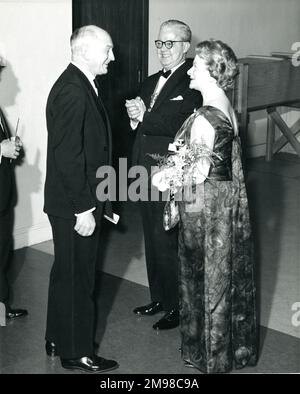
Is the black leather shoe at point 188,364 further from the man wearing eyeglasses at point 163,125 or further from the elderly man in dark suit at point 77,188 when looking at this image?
the man wearing eyeglasses at point 163,125

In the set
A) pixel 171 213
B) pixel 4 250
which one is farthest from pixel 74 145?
pixel 4 250

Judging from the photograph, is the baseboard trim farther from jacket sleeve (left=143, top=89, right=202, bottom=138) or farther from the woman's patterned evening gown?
the woman's patterned evening gown

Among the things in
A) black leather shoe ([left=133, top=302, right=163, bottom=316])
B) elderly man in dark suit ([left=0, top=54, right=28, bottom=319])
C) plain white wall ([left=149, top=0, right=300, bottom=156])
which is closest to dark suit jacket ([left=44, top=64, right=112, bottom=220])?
elderly man in dark suit ([left=0, top=54, right=28, bottom=319])

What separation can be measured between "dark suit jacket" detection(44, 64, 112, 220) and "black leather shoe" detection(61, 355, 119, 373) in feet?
2.65

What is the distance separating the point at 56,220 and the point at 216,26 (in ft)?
17.5

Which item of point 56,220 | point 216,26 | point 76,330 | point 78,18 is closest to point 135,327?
point 76,330

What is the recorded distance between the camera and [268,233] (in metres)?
6.45

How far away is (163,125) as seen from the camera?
174 inches

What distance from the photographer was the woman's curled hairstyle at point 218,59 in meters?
3.60

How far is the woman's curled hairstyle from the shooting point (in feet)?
11.8

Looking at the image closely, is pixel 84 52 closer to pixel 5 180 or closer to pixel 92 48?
pixel 92 48

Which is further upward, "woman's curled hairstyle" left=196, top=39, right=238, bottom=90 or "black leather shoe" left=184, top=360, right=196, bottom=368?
"woman's curled hairstyle" left=196, top=39, right=238, bottom=90

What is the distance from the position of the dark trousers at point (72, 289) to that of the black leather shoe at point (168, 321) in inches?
27.6

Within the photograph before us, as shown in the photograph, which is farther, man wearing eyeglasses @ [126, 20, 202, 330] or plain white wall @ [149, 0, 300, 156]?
plain white wall @ [149, 0, 300, 156]
